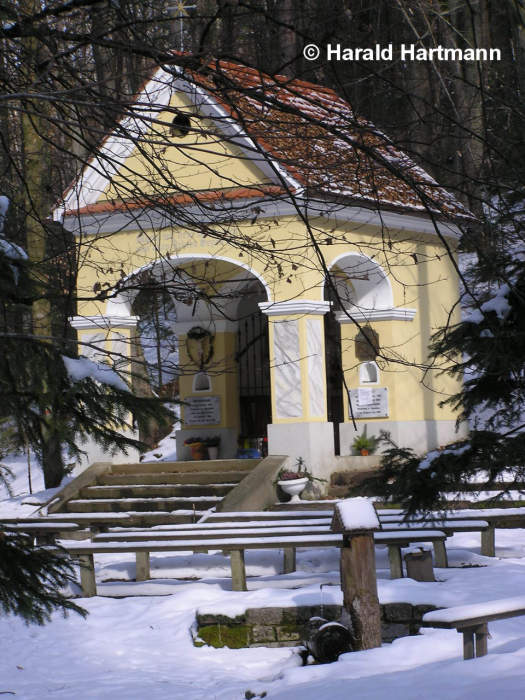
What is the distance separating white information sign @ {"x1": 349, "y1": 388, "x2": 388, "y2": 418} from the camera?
53.5 ft

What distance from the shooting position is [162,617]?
27.2ft

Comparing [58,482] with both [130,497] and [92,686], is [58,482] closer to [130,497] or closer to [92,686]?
[130,497]

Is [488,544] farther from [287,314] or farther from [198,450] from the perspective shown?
[198,450]

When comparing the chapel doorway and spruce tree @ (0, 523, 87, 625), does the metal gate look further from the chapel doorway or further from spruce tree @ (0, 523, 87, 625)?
spruce tree @ (0, 523, 87, 625)

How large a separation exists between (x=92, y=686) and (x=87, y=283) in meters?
9.90

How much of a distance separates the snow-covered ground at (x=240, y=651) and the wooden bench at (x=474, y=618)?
5.4 inches

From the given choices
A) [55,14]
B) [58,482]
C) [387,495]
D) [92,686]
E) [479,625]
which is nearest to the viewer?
[55,14]

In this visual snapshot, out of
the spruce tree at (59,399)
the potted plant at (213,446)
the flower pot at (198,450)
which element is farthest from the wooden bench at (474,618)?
the potted plant at (213,446)

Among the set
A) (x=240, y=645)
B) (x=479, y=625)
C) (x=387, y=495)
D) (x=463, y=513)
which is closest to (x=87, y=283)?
(x=463, y=513)

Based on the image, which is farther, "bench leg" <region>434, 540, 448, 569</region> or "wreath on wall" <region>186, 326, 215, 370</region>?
"wreath on wall" <region>186, 326, 215, 370</region>

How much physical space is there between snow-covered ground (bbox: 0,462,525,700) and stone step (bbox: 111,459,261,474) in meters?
4.60

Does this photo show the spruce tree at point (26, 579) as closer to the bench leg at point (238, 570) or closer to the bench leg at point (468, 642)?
the bench leg at point (468, 642)

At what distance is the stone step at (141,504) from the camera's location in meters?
13.5

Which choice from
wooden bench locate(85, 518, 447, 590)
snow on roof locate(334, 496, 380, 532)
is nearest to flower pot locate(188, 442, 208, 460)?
wooden bench locate(85, 518, 447, 590)
